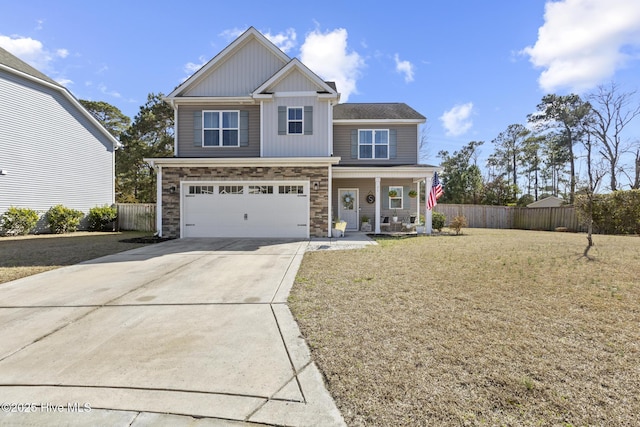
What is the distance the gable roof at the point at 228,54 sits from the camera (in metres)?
13.8

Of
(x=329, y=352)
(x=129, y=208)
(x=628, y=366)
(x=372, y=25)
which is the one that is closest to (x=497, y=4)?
(x=372, y=25)

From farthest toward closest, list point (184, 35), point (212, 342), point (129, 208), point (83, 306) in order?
point (129, 208), point (184, 35), point (83, 306), point (212, 342)

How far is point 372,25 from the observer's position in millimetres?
13008

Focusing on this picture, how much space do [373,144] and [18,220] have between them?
56.3ft

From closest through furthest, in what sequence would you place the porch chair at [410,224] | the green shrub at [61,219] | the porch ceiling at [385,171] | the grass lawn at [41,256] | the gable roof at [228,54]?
the grass lawn at [41,256] < the gable roof at [228,54] < the porch ceiling at [385,171] < the porch chair at [410,224] < the green shrub at [61,219]

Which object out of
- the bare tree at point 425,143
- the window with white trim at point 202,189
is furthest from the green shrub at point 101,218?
the bare tree at point 425,143

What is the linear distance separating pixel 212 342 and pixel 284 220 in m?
9.47

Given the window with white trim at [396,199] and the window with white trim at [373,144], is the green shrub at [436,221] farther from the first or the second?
the window with white trim at [373,144]

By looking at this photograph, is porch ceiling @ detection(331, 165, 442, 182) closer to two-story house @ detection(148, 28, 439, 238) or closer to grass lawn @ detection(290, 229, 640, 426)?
two-story house @ detection(148, 28, 439, 238)

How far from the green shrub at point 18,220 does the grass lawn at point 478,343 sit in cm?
1575

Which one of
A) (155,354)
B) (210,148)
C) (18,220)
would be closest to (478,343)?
(155,354)

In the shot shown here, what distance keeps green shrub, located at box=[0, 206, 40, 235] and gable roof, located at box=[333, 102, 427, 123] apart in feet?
50.2

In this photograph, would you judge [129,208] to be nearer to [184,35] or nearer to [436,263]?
[184,35]


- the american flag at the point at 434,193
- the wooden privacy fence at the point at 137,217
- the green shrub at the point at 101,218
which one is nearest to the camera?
the american flag at the point at 434,193
